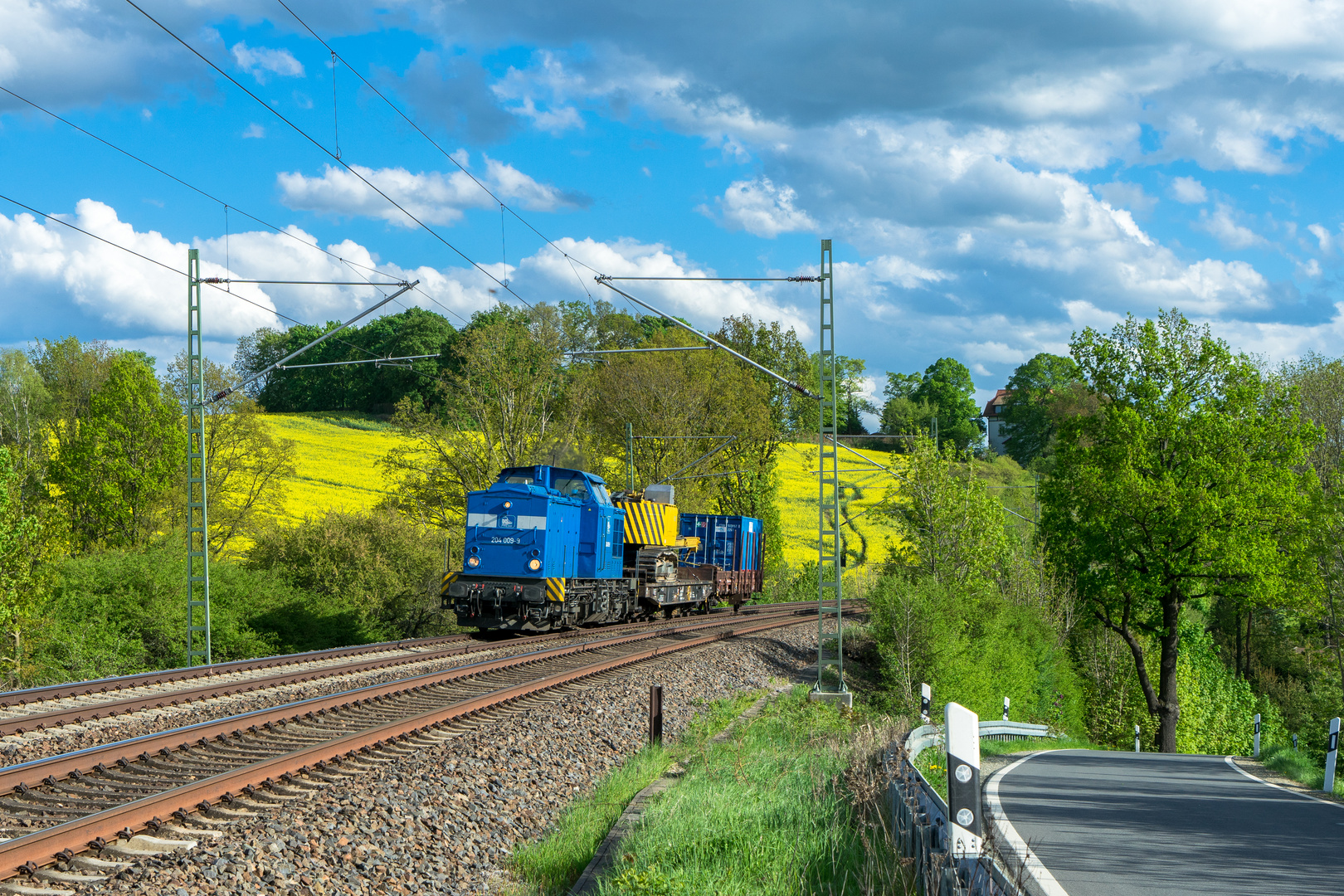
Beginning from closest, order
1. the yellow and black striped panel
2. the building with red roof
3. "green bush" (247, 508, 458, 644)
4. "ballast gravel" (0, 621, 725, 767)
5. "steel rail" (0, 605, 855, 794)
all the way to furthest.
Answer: "steel rail" (0, 605, 855, 794), "ballast gravel" (0, 621, 725, 767), "green bush" (247, 508, 458, 644), the yellow and black striped panel, the building with red roof

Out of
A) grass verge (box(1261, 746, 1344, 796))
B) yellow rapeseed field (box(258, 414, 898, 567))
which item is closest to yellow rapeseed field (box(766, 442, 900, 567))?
yellow rapeseed field (box(258, 414, 898, 567))

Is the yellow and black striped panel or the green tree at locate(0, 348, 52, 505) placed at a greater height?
the green tree at locate(0, 348, 52, 505)

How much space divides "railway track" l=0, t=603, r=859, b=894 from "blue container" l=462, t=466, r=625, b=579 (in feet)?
24.1

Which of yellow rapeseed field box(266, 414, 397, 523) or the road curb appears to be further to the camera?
yellow rapeseed field box(266, 414, 397, 523)

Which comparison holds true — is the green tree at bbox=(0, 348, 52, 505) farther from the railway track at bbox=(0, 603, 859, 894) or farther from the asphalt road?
the asphalt road

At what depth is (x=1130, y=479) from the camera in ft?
94.7

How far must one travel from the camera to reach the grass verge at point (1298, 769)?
13.5 m

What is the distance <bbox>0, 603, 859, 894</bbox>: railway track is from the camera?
6.79 meters

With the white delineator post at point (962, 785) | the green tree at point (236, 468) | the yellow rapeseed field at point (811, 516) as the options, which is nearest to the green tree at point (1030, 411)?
the yellow rapeseed field at point (811, 516)

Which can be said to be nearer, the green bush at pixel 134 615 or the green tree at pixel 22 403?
the green bush at pixel 134 615

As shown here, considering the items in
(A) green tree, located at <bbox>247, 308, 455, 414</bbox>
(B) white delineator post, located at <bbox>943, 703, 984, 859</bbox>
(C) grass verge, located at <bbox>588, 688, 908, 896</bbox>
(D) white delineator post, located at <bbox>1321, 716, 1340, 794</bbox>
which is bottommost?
(D) white delineator post, located at <bbox>1321, 716, 1340, 794</bbox>

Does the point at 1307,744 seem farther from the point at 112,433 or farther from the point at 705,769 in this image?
the point at 112,433

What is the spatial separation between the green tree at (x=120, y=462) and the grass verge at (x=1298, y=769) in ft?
107

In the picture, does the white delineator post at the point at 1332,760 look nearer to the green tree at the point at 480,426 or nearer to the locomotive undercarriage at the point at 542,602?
the locomotive undercarriage at the point at 542,602
